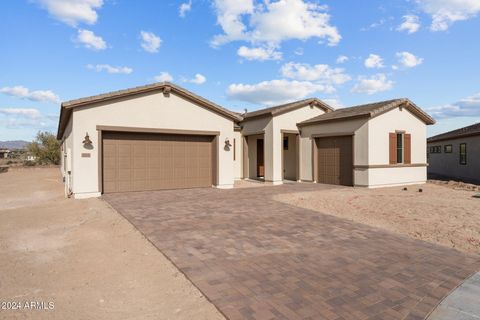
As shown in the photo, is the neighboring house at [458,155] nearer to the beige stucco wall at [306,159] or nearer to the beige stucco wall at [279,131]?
the beige stucco wall at [306,159]

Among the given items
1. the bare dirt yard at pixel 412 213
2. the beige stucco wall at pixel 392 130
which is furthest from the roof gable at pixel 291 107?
the bare dirt yard at pixel 412 213

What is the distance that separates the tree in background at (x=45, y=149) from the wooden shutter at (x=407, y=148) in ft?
119

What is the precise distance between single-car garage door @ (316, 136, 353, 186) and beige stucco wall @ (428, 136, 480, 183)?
976 centimetres

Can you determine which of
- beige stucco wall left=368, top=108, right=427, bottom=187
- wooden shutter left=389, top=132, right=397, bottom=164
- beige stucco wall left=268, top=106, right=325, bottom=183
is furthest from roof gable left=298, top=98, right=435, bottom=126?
wooden shutter left=389, top=132, right=397, bottom=164

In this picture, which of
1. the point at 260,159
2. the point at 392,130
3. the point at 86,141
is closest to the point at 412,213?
the point at 392,130

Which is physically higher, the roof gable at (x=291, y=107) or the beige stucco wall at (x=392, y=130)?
the roof gable at (x=291, y=107)

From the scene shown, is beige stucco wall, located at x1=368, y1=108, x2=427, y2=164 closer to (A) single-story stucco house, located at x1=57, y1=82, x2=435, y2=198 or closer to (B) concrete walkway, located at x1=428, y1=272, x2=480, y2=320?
(A) single-story stucco house, located at x1=57, y1=82, x2=435, y2=198

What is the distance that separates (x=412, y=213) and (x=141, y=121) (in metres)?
10.3

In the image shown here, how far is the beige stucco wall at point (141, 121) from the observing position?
1130 centimetres

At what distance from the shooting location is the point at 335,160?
1585 centimetres

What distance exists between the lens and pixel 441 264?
4867 millimetres

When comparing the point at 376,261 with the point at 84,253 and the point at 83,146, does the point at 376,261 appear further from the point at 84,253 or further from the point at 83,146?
the point at 83,146

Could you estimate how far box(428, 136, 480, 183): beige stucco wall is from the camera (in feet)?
65.2

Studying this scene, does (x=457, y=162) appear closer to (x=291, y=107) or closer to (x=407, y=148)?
(x=407, y=148)
